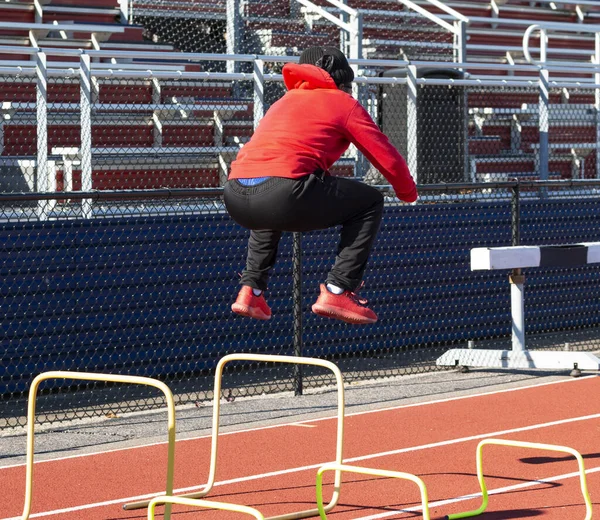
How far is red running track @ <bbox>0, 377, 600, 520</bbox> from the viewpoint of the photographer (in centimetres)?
673

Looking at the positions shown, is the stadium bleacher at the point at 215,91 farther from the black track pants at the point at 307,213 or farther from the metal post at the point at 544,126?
the black track pants at the point at 307,213

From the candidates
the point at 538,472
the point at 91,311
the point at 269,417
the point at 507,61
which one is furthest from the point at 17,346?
the point at 507,61

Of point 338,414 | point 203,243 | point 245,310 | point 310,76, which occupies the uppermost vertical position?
point 310,76

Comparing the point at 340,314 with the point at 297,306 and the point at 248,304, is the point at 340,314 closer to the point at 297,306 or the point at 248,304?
the point at 248,304

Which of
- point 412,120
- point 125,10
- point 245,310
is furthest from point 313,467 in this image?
point 125,10

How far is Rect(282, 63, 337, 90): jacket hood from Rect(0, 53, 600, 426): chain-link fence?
152 inches

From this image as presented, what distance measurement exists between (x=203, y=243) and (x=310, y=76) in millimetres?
5757

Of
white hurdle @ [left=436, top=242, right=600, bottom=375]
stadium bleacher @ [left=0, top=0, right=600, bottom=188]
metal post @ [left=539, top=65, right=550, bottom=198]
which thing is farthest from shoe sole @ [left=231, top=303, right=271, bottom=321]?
metal post @ [left=539, top=65, right=550, bottom=198]

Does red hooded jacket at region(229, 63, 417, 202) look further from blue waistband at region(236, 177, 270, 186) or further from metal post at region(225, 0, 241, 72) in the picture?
metal post at region(225, 0, 241, 72)

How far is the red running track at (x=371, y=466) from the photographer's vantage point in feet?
22.1

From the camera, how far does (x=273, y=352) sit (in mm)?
11602

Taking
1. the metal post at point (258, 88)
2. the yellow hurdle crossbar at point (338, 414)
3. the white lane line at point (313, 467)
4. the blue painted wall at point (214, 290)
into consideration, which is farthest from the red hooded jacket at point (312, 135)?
the metal post at point (258, 88)

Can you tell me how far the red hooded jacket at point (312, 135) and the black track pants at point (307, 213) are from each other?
76 mm

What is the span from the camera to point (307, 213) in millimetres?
5516
